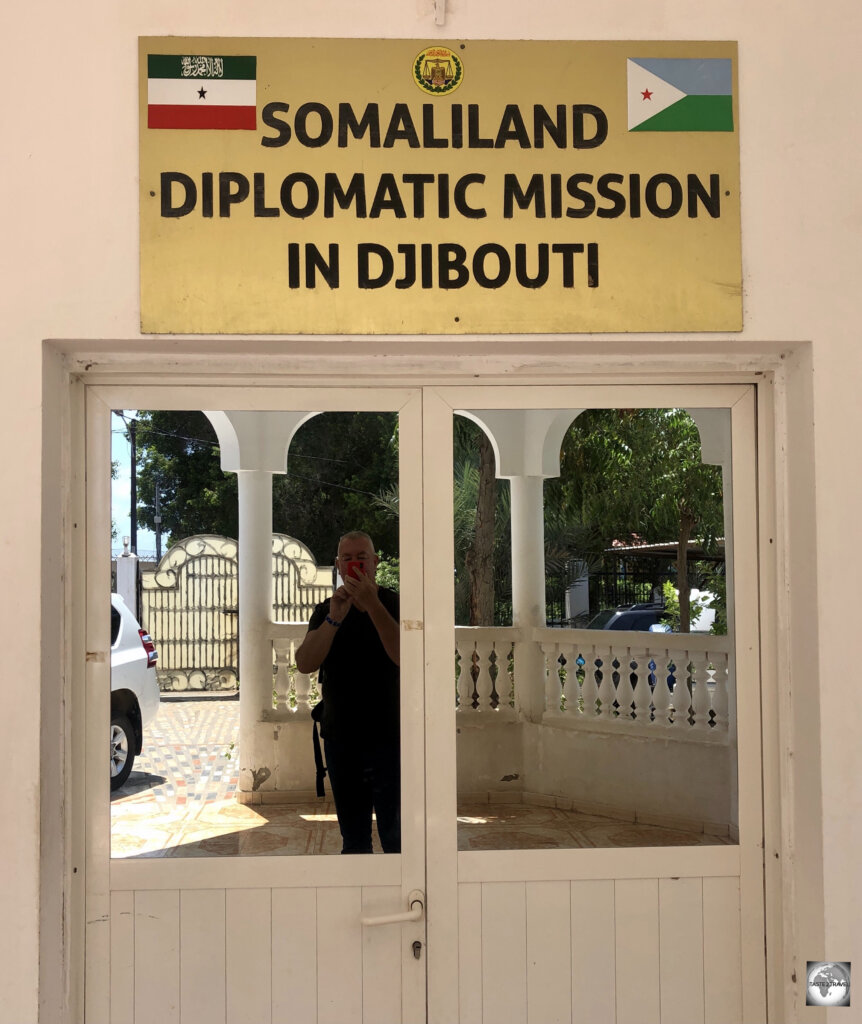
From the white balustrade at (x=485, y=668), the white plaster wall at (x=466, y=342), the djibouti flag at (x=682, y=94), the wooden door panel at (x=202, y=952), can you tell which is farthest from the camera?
the white balustrade at (x=485, y=668)

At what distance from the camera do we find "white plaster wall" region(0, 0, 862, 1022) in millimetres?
2523

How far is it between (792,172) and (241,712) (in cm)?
220

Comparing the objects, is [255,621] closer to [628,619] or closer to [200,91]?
[628,619]

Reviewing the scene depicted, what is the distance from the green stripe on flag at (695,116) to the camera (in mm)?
2637

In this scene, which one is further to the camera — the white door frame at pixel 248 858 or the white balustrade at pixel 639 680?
the white balustrade at pixel 639 680

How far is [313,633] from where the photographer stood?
111 inches

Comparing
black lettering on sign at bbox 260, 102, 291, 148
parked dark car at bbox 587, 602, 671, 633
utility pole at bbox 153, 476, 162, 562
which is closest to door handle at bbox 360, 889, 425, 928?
parked dark car at bbox 587, 602, 671, 633

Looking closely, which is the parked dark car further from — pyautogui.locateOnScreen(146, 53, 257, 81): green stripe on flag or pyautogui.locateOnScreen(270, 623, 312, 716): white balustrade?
pyautogui.locateOnScreen(146, 53, 257, 81): green stripe on flag

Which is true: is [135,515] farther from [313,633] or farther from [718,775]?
[718,775]

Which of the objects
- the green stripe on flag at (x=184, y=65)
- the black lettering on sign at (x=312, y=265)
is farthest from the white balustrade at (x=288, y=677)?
the green stripe on flag at (x=184, y=65)

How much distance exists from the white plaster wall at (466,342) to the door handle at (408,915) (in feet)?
2.89

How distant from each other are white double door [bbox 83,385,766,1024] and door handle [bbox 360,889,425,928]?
19 millimetres

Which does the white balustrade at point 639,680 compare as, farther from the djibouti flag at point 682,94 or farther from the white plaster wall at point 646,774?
the djibouti flag at point 682,94

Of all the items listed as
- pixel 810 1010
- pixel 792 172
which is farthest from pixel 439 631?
pixel 792 172
